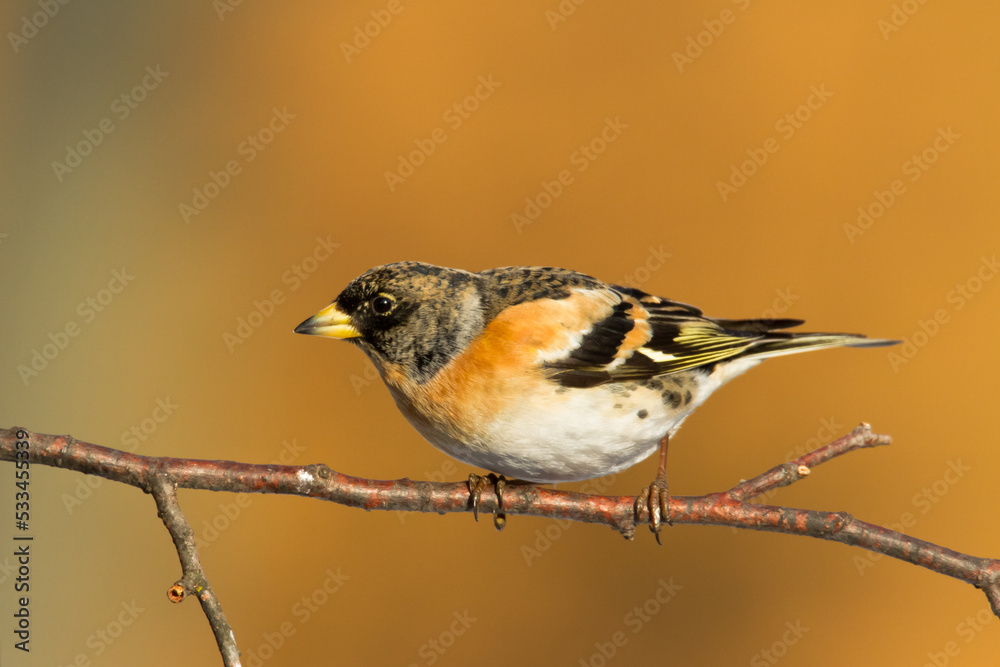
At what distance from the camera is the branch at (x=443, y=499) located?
175 cm

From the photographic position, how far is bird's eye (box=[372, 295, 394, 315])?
80.4 inches

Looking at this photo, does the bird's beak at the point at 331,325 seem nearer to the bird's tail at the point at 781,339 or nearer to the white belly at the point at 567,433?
the white belly at the point at 567,433

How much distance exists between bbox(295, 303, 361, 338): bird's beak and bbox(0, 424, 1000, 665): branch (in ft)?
1.10

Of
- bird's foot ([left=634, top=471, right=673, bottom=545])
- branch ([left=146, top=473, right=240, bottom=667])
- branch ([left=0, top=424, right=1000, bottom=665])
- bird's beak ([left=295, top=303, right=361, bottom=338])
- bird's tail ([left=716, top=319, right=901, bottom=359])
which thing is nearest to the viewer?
branch ([left=146, top=473, right=240, bottom=667])

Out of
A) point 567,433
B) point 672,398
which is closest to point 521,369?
point 567,433

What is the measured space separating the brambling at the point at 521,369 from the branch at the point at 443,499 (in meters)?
0.07

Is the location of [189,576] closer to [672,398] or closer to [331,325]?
[331,325]

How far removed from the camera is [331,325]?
2014 millimetres

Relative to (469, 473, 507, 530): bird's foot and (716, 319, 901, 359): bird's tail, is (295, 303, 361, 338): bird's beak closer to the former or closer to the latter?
(469, 473, 507, 530): bird's foot

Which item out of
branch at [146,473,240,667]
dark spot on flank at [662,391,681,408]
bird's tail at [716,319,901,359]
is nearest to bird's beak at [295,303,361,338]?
branch at [146,473,240,667]

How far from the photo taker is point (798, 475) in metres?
2.13

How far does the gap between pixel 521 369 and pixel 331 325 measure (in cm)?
50

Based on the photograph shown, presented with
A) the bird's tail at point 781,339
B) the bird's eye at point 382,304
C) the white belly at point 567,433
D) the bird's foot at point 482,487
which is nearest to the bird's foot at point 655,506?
the white belly at point 567,433

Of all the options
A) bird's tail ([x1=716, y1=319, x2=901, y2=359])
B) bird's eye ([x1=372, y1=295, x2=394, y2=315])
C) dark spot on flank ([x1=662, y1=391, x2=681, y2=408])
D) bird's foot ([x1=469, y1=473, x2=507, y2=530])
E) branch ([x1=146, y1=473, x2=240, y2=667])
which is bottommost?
branch ([x1=146, y1=473, x2=240, y2=667])
